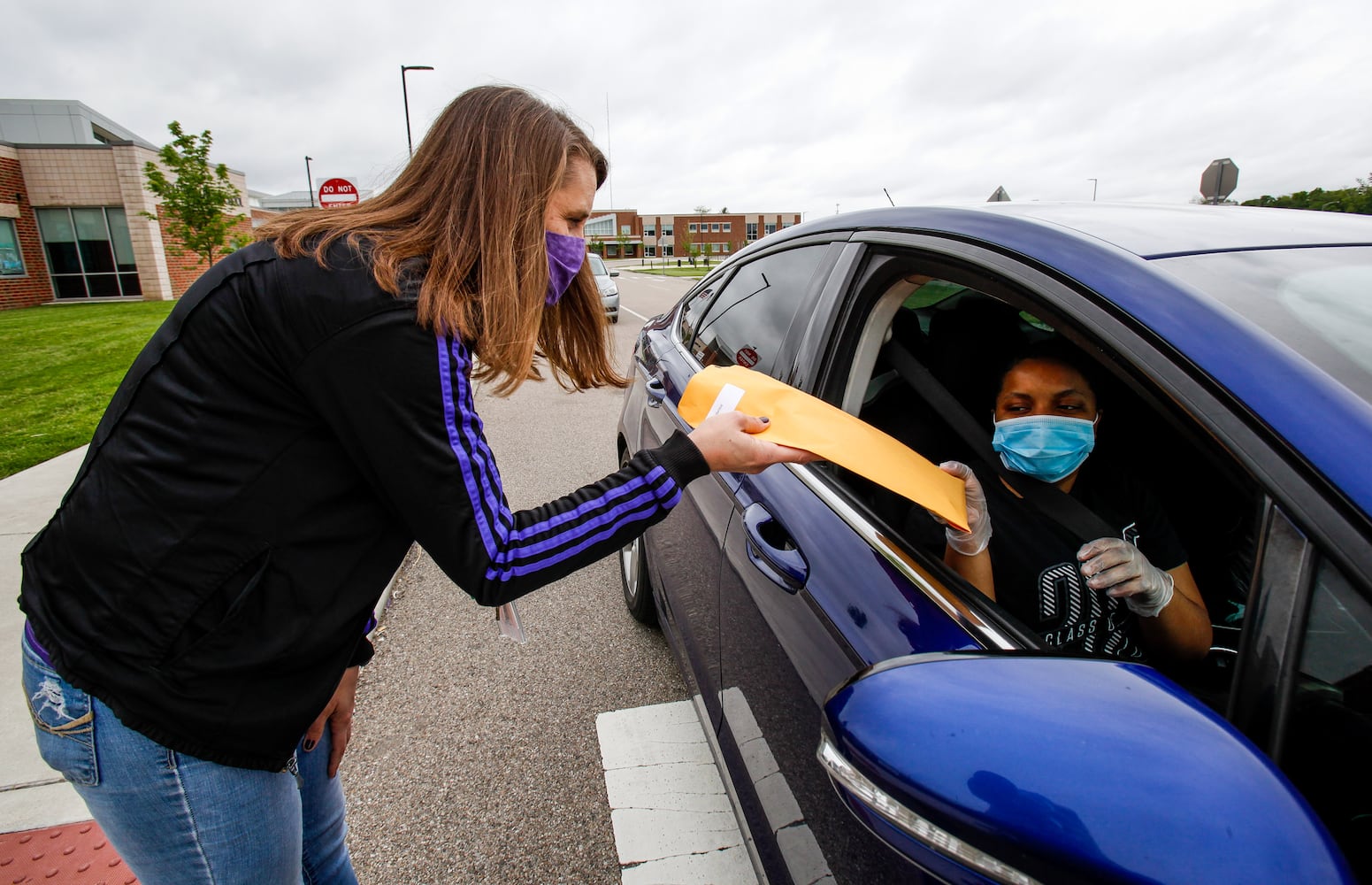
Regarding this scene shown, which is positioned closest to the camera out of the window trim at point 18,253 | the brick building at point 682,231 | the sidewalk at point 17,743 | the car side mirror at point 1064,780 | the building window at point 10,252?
the car side mirror at point 1064,780

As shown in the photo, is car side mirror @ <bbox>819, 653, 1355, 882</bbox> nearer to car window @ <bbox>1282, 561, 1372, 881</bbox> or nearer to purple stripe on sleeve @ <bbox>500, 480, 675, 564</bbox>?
car window @ <bbox>1282, 561, 1372, 881</bbox>

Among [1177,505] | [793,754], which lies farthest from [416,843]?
[1177,505]

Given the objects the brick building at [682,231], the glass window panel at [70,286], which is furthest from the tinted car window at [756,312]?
the brick building at [682,231]

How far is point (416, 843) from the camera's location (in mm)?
2107

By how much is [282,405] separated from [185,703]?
46cm

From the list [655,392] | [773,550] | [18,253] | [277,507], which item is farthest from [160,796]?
[18,253]

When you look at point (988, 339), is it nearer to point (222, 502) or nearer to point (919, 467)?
point (919, 467)

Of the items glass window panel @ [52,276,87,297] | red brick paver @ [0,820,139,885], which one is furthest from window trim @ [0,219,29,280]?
red brick paver @ [0,820,139,885]

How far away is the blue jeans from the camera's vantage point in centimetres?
108

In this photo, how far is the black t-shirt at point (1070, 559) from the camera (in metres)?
1.44

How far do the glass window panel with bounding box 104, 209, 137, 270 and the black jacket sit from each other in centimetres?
2900

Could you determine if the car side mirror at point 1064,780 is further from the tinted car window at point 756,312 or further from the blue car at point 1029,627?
the tinted car window at point 756,312

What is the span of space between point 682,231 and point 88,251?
92.0 metres

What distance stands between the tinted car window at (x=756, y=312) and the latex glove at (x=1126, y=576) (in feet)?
3.17
